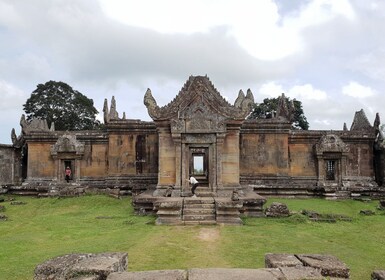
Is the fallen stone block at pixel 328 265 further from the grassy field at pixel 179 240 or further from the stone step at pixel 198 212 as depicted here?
the stone step at pixel 198 212

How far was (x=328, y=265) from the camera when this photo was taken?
20.4ft

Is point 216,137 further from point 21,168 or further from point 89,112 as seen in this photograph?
point 89,112

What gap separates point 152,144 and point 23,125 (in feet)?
29.0

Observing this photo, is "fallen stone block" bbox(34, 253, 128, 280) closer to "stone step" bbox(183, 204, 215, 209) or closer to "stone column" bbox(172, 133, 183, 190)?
"stone step" bbox(183, 204, 215, 209)

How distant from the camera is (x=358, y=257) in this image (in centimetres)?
862

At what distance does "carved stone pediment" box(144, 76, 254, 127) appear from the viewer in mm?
16375

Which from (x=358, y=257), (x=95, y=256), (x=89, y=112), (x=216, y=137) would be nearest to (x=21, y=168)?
(x=216, y=137)

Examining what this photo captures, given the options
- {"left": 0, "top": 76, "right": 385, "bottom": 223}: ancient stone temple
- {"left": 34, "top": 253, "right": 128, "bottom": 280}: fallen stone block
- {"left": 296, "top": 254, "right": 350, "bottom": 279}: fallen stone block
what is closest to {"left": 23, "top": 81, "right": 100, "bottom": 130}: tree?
{"left": 0, "top": 76, "right": 385, "bottom": 223}: ancient stone temple

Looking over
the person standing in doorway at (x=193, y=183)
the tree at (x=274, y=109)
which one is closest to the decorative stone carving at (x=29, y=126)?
the person standing in doorway at (x=193, y=183)

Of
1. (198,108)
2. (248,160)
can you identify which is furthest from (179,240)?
(248,160)

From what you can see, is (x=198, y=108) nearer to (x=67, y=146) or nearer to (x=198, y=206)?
(x=198, y=206)

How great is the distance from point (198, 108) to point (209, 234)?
6790mm

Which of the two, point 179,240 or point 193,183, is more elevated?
point 193,183

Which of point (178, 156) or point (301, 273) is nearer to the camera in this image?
point (301, 273)
